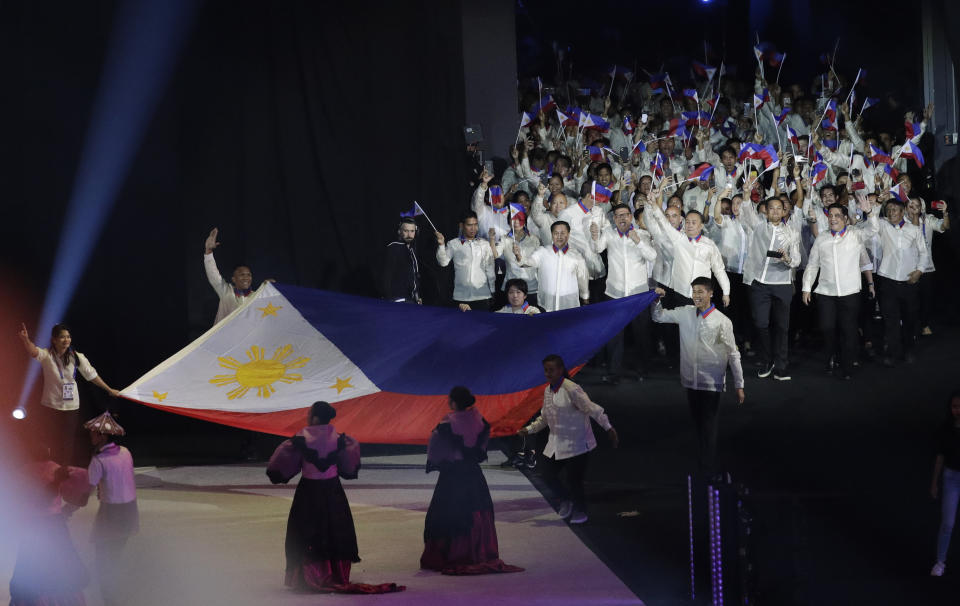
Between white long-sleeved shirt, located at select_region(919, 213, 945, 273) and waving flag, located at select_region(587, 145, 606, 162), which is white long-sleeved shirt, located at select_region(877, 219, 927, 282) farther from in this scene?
waving flag, located at select_region(587, 145, 606, 162)

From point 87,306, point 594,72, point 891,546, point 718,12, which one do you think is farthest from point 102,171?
point 718,12

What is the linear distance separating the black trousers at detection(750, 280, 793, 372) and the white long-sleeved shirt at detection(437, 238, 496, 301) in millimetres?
2687

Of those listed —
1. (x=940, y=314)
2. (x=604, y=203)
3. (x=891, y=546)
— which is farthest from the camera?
(x=940, y=314)

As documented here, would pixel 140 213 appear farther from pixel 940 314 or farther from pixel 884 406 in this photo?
pixel 940 314

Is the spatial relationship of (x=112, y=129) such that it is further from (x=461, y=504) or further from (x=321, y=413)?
(x=461, y=504)

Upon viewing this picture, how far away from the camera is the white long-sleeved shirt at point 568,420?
798 centimetres

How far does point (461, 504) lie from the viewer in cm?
705

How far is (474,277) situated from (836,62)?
28.7 ft

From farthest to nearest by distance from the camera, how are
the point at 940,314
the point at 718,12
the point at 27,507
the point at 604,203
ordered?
the point at 718,12 → the point at 940,314 → the point at 604,203 → the point at 27,507

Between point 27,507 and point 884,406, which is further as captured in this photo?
point 884,406

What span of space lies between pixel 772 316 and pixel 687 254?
1252 millimetres

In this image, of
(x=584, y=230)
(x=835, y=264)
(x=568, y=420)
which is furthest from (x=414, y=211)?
(x=568, y=420)

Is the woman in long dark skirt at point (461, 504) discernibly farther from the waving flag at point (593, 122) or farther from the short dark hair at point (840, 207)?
the waving flag at point (593, 122)

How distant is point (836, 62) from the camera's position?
17.6 m
